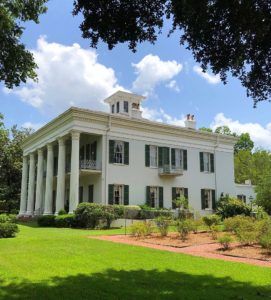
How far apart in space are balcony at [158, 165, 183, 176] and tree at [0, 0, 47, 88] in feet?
81.9

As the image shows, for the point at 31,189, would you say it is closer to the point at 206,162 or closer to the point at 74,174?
the point at 74,174

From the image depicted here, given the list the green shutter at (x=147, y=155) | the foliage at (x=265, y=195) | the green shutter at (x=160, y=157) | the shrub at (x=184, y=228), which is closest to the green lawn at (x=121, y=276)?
the shrub at (x=184, y=228)

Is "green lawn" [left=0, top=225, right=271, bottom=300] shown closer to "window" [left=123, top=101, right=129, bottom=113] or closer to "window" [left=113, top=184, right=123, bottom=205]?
"window" [left=113, top=184, right=123, bottom=205]

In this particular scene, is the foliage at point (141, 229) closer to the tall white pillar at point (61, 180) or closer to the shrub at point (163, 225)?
the shrub at point (163, 225)

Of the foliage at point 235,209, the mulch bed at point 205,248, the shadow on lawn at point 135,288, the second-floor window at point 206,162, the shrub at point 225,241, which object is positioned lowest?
the shadow on lawn at point 135,288

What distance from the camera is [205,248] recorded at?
1430 cm

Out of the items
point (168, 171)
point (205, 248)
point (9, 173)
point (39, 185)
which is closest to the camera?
point (205, 248)

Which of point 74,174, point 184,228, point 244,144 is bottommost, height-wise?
point 184,228

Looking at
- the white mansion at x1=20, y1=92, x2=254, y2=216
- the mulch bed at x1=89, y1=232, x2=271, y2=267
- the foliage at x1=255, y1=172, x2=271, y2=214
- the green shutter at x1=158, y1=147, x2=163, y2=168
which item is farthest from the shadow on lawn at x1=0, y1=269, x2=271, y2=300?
the foliage at x1=255, y1=172, x2=271, y2=214

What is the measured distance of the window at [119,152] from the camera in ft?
104

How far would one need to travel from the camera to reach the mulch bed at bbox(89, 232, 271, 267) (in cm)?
1221

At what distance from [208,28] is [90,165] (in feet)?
78.7

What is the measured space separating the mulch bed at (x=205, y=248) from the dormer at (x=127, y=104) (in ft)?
60.0

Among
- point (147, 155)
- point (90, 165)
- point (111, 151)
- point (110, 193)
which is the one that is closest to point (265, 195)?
point (147, 155)
